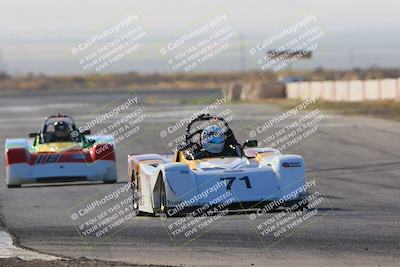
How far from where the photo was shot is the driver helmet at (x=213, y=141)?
17.6 meters

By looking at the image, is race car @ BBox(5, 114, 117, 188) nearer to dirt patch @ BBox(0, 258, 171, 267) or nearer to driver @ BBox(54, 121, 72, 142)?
driver @ BBox(54, 121, 72, 142)

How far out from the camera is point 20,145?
891 inches

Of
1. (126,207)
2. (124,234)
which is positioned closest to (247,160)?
(126,207)

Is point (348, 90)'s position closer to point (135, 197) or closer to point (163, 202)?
point (135, 197)

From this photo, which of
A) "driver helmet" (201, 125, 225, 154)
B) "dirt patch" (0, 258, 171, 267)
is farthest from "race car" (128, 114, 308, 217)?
"dirt patch" (0, 258, 171, 267)

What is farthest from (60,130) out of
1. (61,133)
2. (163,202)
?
(163,202)

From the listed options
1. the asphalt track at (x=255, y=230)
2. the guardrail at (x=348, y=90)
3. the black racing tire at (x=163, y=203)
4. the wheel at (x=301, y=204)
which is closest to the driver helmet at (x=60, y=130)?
the asphalt track at (x=255, y=230)

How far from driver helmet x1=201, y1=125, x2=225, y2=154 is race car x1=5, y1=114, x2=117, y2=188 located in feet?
18.0

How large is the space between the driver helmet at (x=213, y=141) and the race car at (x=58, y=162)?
5.48 m

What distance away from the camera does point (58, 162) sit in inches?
886

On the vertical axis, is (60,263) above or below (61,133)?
above

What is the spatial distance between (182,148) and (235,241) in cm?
500

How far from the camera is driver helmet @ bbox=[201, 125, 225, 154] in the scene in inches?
693

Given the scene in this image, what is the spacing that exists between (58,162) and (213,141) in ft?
18.7
